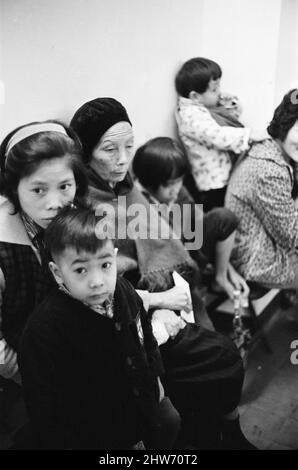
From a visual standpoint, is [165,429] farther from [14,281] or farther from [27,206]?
[27,206]

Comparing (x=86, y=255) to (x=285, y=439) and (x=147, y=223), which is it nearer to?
(x=147, y=223)

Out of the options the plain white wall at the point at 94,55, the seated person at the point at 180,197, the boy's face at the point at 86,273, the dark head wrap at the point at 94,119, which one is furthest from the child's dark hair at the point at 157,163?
the boy's face at the point at 86,273

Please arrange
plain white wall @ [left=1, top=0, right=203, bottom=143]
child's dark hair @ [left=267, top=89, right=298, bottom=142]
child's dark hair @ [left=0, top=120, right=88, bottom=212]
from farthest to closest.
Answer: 1. child's dark hair @ [left=267, top=89, right=298, bottom=142]
2. plain white wall @ [left=1, top=0, right=203, bottom=143]
3. child's dark hair @ [left=0, top=120, right=88, bottom=212]

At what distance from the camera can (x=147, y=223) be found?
201cm

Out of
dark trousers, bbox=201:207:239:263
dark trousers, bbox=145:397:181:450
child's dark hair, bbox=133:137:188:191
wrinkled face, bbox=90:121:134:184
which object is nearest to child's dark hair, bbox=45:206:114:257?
wrinkled face, bbox=90:121:134:184

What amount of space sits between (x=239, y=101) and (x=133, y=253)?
3.75 feet

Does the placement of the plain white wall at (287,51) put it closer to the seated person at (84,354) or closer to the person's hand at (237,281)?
the person's hand at (237,281)

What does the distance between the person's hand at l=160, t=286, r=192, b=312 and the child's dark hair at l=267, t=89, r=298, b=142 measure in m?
0.90

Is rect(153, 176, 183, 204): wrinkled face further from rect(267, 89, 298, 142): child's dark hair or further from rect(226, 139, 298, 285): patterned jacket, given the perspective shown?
rect(267, 89, 298, 142): child's dark hair

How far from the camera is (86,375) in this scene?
1.44 m

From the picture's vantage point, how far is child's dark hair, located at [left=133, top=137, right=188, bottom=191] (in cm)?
213

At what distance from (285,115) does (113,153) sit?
2.88 ft

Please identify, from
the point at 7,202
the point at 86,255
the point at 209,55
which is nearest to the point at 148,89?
the point at 209,55

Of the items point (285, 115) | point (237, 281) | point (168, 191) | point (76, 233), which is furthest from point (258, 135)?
point (76, 233)
